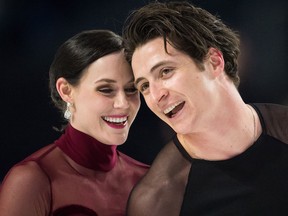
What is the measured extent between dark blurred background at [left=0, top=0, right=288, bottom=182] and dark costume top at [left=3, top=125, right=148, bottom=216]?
0.12 meters

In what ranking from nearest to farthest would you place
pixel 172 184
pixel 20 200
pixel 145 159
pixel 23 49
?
pixel 20 200
pixel 172 184
pixel 23 49
pixel 145 159

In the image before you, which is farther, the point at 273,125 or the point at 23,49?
the point at 23,49

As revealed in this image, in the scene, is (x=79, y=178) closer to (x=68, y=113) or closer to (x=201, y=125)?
(x=68, y=113)

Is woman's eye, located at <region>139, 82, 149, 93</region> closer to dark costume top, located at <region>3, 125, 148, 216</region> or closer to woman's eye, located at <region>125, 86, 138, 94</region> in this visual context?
woman's eye, located at <region>125, 86, 138, 94</region>

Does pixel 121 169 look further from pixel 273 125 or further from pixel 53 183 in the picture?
pixel 273 125

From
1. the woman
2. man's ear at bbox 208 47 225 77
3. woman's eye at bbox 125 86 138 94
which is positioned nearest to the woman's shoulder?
the woman

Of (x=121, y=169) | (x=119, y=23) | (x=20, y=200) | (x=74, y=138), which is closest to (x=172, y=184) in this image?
(x=121, y=169)

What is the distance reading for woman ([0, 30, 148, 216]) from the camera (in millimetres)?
1439

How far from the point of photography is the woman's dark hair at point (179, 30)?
4.61 ft

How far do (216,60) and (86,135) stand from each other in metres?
0.51

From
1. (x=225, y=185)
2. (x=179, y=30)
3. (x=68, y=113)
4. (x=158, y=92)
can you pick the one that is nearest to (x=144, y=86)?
(x=158, y=92)

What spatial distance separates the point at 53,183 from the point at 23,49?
0.51 metres

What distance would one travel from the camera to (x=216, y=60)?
147 centimetres

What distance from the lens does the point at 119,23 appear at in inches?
66.2
